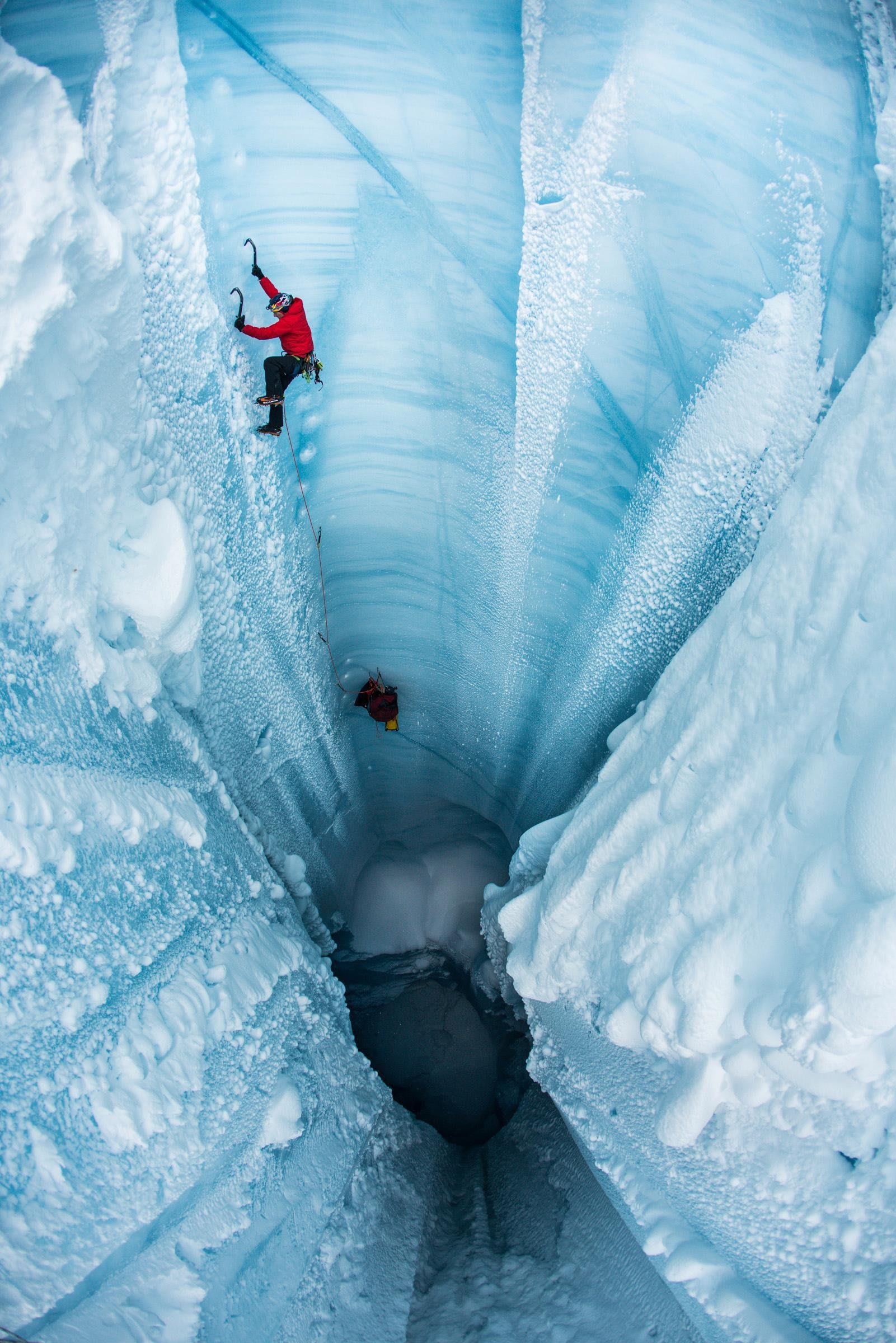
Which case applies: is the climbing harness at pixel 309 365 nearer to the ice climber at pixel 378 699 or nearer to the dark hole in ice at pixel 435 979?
the ice climber at pixel 378 699

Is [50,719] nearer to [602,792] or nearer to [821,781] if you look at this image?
[602,792]

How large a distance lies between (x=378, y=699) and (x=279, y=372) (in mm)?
1093

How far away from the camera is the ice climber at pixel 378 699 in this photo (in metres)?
2.21

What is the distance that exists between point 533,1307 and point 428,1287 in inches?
13.3

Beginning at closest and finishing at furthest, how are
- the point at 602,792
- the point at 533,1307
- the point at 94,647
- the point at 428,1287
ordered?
the point at 94,647, the point at 602,792, the point at 533,1307, the point at 428,1287

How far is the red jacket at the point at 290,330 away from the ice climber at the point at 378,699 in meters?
1.08

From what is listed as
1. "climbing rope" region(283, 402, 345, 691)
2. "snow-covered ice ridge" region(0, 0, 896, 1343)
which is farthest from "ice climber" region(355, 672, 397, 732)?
"snow-covered ice ridge" region(0, 0, 896, 1343)

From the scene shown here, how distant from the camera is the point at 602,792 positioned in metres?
1.48

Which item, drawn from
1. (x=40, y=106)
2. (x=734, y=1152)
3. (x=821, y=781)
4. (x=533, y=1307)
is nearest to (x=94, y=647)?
(x=40, y=106)

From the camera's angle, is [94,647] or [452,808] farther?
[452,808]

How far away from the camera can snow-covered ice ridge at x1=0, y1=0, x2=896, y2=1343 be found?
1.02 meters

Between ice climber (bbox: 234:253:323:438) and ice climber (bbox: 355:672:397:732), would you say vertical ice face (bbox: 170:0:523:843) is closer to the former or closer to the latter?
ice climber (bbox: 234:253:323:438)

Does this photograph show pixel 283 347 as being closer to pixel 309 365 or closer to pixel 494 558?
pixel 309 365

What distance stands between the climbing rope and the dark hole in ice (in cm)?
116
